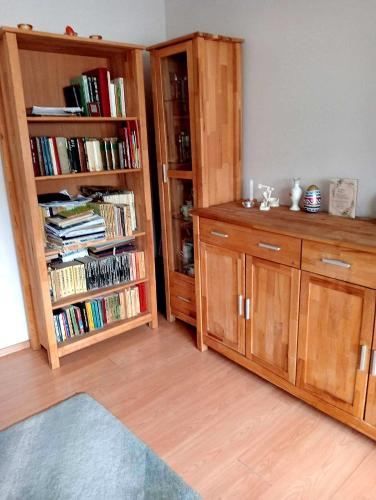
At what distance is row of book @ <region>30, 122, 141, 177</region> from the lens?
2287 millimetres

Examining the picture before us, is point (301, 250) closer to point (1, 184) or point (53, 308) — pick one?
point (53, 308)

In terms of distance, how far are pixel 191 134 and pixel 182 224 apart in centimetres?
64

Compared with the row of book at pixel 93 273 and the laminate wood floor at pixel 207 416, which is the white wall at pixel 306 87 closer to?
the row of book at pixel 93 273

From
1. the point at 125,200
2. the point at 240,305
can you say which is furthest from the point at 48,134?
the point at 240,305

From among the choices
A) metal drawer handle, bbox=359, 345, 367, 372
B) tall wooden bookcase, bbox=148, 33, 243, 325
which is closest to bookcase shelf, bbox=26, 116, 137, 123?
tall wooden bookcase, bbox=148, 33, 243, 325

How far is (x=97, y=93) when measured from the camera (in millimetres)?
2463


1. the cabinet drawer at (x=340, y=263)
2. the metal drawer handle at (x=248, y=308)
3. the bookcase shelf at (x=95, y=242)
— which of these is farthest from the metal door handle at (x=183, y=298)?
the cabinet drawer at (x=340, y=263)

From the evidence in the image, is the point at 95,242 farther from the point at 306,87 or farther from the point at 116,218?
the point at 306,87

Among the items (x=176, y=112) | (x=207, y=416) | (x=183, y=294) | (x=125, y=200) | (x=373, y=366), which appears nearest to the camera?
(x=373, y=366)

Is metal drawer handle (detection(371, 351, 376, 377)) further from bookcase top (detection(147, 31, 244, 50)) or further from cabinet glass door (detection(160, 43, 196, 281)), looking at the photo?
bookcase top (detection(147, 31, 244, 50))

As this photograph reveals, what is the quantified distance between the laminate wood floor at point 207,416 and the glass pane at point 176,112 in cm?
122

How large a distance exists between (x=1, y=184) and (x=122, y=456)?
1.70 m

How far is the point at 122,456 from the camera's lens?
177cm

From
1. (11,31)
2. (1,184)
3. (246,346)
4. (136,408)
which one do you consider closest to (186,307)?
(246,346)
